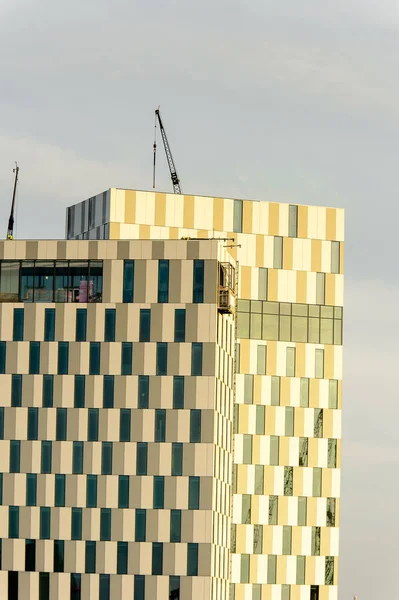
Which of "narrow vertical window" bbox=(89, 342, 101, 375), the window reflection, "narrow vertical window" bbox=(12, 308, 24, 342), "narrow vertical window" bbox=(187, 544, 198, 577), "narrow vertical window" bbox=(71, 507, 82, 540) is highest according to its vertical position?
the window reflection

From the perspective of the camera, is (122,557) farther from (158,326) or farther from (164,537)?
(158,326)

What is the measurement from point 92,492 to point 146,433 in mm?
7888

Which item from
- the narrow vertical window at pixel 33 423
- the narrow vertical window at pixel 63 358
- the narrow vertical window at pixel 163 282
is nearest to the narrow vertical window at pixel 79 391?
the narrow vertical window at pixel 63 358

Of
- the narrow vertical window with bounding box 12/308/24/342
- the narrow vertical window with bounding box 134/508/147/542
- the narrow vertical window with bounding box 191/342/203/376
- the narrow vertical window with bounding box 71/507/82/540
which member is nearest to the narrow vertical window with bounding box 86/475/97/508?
the narrow vertical window with bounding box 71/507/82/540

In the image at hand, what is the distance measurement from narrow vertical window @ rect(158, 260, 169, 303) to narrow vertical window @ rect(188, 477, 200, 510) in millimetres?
18164

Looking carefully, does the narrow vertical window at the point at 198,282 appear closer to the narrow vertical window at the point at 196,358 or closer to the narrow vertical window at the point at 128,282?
the narrow vertical window at the point at 196,358

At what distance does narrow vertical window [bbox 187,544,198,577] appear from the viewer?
178750mm

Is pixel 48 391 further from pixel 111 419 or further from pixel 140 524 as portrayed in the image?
pixel 140 524

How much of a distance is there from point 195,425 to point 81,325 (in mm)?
15197

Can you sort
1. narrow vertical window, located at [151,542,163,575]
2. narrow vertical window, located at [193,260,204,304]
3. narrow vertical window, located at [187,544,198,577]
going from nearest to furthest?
narrow vertical window, located at [151,542,163,575] → narrow vertical window, located at [187,544,198,577] → narrow vertical window, located at [193,260,204,304]

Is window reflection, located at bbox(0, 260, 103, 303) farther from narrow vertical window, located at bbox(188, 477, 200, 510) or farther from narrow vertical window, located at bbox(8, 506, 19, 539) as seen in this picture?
narrow vertical window, located at bbox(8, 506, 19, 539)

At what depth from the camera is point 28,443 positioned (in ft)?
597

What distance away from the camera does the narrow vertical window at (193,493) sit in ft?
591

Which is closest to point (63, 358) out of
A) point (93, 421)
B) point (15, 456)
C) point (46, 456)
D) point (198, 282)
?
point (93, 421)
